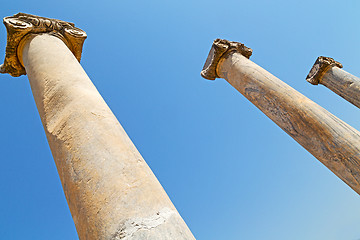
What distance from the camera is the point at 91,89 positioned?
882 cm

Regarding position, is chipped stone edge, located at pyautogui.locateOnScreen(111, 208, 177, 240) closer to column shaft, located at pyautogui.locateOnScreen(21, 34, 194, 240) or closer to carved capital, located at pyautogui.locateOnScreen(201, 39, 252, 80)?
column shaft, located at pyautogui.locateOnScreen(21, 34, 194, 240)

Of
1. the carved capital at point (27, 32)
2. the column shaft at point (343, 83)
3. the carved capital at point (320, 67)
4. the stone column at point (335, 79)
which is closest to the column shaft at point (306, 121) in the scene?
the column shaft at point (343, 83)

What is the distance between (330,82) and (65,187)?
2393cm

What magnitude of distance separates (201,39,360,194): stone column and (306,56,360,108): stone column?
8862 mm

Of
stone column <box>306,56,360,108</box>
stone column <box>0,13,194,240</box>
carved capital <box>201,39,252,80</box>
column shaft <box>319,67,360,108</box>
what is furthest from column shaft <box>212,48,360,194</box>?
stone column <box>0,13,194,240</box>

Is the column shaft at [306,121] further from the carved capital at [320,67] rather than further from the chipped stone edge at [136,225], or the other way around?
the carved capital at [320,67]

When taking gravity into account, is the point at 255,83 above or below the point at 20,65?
above

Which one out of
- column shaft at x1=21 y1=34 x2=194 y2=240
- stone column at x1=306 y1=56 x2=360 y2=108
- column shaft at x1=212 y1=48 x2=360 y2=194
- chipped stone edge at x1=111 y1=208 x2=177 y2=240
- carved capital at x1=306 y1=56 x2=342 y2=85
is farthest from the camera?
carved capital at x1=306 y1=56 x2=342 y2=85

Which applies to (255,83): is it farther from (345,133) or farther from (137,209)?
(137,209)

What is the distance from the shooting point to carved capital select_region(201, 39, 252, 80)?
771 inches

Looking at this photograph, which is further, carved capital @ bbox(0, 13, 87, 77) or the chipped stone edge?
carved capital @ bbox(0, 13, 87, 77)

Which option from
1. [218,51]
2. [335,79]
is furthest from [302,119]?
[335,79]

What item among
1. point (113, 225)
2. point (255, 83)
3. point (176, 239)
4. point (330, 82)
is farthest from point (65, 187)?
point (330, 82)

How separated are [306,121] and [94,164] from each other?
34.9ft
